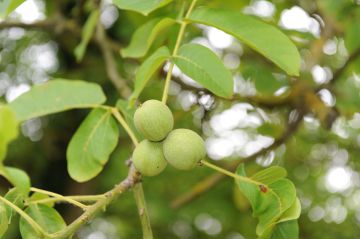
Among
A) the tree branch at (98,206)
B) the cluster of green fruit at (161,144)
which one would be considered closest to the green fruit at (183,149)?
the cluster of green fruit at (161,144)

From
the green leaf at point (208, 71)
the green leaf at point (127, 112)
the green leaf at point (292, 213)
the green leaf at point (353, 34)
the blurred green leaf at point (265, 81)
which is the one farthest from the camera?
the blurred green leaf at point (265, 81)

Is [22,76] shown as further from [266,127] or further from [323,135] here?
[323,135]

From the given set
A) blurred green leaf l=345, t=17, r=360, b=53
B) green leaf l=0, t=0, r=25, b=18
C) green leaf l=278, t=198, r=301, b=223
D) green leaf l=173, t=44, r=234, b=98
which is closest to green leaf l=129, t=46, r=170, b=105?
green leaf l=173, t=44, r=234, b=98

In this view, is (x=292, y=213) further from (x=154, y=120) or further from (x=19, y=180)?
(x=19, y=180)

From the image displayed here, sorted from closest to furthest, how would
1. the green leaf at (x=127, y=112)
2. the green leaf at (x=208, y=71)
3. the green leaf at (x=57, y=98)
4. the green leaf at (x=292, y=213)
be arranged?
1. the green leaf at (x=292, y=213)
2. the green leaf at (x=208, y=71)
3. the green leaf at (x=127, y=112)
4. the green leaf at (x=57, y=98)

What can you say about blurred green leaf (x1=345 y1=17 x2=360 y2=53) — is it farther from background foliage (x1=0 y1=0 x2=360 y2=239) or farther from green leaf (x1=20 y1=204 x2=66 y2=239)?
green leaf (x1=20 y1=204 x2=66 y2=239)

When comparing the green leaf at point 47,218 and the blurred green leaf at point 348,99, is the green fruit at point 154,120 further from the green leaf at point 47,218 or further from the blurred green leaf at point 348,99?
the blurred green leaf at point 348,99
